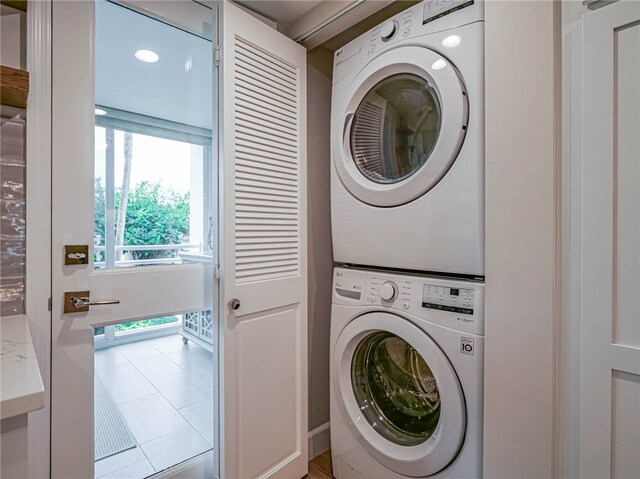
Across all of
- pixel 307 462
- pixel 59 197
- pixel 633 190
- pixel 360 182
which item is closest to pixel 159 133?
pixel 59 197

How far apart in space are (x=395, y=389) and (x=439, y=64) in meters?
1.32

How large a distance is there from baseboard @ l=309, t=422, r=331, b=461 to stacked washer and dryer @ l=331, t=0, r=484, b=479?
26 centimetres

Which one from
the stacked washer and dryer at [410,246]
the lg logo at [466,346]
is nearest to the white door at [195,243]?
the stacked washer and dryer at [410,246]

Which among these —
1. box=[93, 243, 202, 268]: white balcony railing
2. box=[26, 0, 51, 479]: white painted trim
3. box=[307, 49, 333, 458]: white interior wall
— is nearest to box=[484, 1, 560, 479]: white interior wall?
box=[307, 49, 333, 458]: white interior wall

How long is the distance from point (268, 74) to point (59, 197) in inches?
38.4

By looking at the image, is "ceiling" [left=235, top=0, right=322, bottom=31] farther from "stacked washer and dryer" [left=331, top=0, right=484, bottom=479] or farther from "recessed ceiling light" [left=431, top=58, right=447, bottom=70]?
"recessed ceiling light" [left=431, top=58, right=447, bottom=70]

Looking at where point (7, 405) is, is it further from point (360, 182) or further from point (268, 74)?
point (268, 74)

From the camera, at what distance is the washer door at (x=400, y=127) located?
1.15 metres

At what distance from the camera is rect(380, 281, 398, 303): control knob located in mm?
1308

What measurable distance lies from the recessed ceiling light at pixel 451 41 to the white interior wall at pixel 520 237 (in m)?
0.10

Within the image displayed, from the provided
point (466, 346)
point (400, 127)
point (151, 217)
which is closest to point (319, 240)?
point (400, 127)

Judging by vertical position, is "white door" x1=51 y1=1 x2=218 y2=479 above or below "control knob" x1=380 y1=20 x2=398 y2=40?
below

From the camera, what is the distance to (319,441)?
1.86m

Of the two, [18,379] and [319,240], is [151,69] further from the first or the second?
[18,379]
